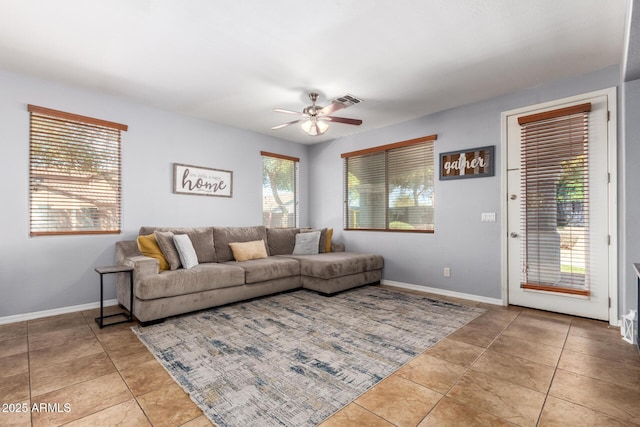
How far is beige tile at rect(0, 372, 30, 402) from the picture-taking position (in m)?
1.83

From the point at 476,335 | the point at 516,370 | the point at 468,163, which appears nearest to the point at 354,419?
the point at 516,370

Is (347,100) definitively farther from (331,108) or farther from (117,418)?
(117,418)

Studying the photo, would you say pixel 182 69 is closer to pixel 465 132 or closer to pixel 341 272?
pixel 341 272

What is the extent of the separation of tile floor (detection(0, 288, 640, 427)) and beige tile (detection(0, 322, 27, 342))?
2 cm

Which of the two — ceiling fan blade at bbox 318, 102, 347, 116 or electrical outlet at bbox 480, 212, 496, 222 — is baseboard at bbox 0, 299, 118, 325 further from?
electrical outlet at bbox 480, 212, 496, 222

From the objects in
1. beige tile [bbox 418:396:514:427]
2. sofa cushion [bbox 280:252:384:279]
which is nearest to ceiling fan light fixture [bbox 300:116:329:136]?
sofa cushion [bbox 280:252:384:279]

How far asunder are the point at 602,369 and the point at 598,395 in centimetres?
44

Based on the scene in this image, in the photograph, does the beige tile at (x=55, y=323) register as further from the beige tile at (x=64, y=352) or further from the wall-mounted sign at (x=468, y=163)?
the wall-mounted sign at (x=468, y=163)

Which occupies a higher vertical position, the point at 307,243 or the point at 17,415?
the point at 307,243

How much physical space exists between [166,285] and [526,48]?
4.00 meters

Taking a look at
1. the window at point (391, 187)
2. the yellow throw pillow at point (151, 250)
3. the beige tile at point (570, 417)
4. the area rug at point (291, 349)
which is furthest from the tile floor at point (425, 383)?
the window at point (391, 187)

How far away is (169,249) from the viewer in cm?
361

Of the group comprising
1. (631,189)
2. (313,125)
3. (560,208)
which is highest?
(313,125)

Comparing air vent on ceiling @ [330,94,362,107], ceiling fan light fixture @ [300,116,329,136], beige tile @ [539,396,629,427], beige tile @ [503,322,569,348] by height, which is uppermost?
air vent on ceiling @ [330,94,362,107]
